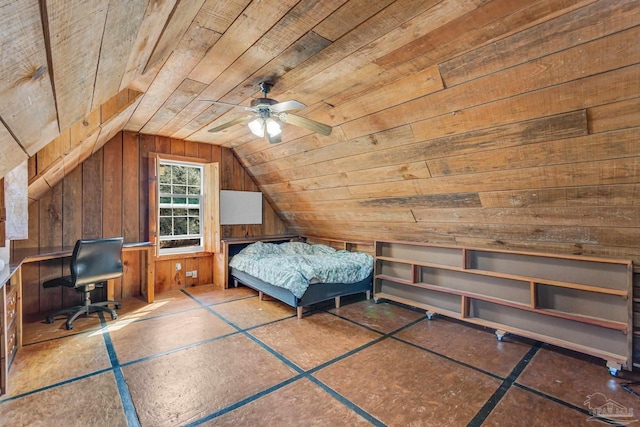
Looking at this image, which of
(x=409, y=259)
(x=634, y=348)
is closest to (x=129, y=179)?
(x=409, y=259)

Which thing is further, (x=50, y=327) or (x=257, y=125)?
(x=50, y=327)

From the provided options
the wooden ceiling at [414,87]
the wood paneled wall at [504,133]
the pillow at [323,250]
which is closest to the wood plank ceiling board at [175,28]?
the wooden ceiling at [414,87]

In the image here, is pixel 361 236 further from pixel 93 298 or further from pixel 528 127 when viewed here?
pixel 93 298

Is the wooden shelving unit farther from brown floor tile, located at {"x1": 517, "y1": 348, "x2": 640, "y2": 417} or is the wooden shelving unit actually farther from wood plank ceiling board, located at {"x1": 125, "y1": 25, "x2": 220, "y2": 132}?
wood plank ceiling board, located at {"x1": 125, "y1": 25, "x2": 220, "y2": 132}

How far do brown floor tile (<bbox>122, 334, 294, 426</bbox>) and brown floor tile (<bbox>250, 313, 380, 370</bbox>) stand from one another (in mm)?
191

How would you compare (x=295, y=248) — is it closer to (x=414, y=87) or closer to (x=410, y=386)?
(x=410, y=386)

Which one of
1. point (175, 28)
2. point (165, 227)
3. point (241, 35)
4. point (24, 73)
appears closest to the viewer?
point (24, 73)

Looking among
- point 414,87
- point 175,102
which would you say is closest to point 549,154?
point 414,87

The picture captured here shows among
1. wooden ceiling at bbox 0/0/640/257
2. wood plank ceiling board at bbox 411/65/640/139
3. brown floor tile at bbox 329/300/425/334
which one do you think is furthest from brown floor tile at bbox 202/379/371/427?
wood plank ceiling board at bbox 411/65/640/139

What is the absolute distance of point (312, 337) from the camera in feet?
9.96

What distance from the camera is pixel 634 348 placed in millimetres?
2469

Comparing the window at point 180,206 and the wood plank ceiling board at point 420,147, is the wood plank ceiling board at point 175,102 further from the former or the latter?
the wood plank ceiling board at point 420,147

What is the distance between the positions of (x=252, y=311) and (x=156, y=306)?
1.24m

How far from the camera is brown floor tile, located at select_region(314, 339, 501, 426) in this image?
192cm
